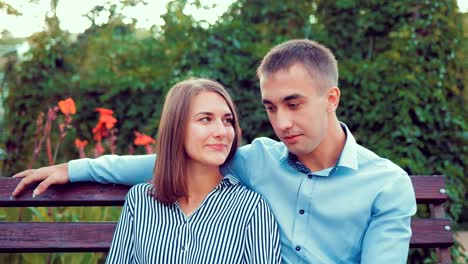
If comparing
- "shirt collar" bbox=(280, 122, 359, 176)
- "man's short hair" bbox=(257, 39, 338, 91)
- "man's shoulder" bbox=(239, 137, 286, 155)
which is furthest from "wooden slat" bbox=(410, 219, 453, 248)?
"man's short hair" bbox=(257, 39, 338, 91)

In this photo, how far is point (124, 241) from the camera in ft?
9.15

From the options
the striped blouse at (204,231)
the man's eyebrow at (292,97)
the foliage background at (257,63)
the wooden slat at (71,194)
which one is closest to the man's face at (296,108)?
the man's eyebrow at (292,97)

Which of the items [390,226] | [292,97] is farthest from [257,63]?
[390,226]

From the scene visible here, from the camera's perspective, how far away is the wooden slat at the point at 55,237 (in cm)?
306

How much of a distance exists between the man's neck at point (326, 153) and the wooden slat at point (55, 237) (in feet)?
3.17

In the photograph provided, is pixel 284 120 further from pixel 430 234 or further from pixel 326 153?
pixel 430 234

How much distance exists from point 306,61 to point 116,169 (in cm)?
98

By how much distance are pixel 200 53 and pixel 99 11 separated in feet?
8.49

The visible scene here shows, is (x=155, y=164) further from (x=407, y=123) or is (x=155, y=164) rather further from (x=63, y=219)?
(x=407, y=123)

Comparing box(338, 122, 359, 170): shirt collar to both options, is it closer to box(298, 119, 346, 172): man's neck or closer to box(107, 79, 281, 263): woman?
box(298, 119, 346, 172): man's neck

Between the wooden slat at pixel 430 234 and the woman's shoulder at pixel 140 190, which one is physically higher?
the woman's shoulder at pixel 140 190

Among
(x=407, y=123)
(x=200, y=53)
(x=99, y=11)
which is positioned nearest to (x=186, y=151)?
(x=407, y=123)

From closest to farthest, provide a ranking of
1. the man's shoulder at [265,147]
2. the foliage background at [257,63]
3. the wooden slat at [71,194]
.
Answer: the man's shoulder at [265,147], the wooden slat at [71,194], the foliage background at [257,63]

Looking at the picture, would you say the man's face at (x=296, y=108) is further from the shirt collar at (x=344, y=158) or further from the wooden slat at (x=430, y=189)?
the wooden slat at (x=430, y=189)
